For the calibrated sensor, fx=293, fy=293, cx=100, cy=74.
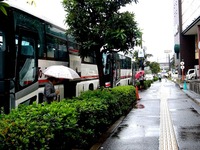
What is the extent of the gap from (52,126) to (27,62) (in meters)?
5.50

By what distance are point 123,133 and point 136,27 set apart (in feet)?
14.2

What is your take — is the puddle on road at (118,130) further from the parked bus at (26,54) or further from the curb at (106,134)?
the parked bus at (26,54)

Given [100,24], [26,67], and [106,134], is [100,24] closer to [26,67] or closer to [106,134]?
[26,67]

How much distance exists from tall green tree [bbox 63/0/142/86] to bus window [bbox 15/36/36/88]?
1.88 metres

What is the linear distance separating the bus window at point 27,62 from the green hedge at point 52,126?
2.96m

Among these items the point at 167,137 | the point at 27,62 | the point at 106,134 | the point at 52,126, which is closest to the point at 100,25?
the point at 27,62

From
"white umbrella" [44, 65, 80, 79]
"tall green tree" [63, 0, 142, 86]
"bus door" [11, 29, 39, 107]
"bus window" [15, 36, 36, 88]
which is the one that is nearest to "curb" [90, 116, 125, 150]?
"white umbrella" [44, 65, 80, 79]

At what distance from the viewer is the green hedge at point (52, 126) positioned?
371 centimetres

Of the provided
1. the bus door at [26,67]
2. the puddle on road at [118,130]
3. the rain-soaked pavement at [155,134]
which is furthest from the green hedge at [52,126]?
the bus door at [26,67]

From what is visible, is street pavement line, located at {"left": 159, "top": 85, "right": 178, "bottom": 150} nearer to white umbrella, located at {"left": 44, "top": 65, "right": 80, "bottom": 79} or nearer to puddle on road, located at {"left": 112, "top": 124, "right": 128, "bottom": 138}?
puddle on road, located at {"left": 112, "top": 124, "right": 128, "bottom": 138}

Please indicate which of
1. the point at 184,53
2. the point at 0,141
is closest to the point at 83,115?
the point at 0,141

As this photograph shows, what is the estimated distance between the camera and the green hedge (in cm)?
371

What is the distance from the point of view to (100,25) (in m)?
11.0

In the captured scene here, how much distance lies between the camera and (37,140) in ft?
13.0
